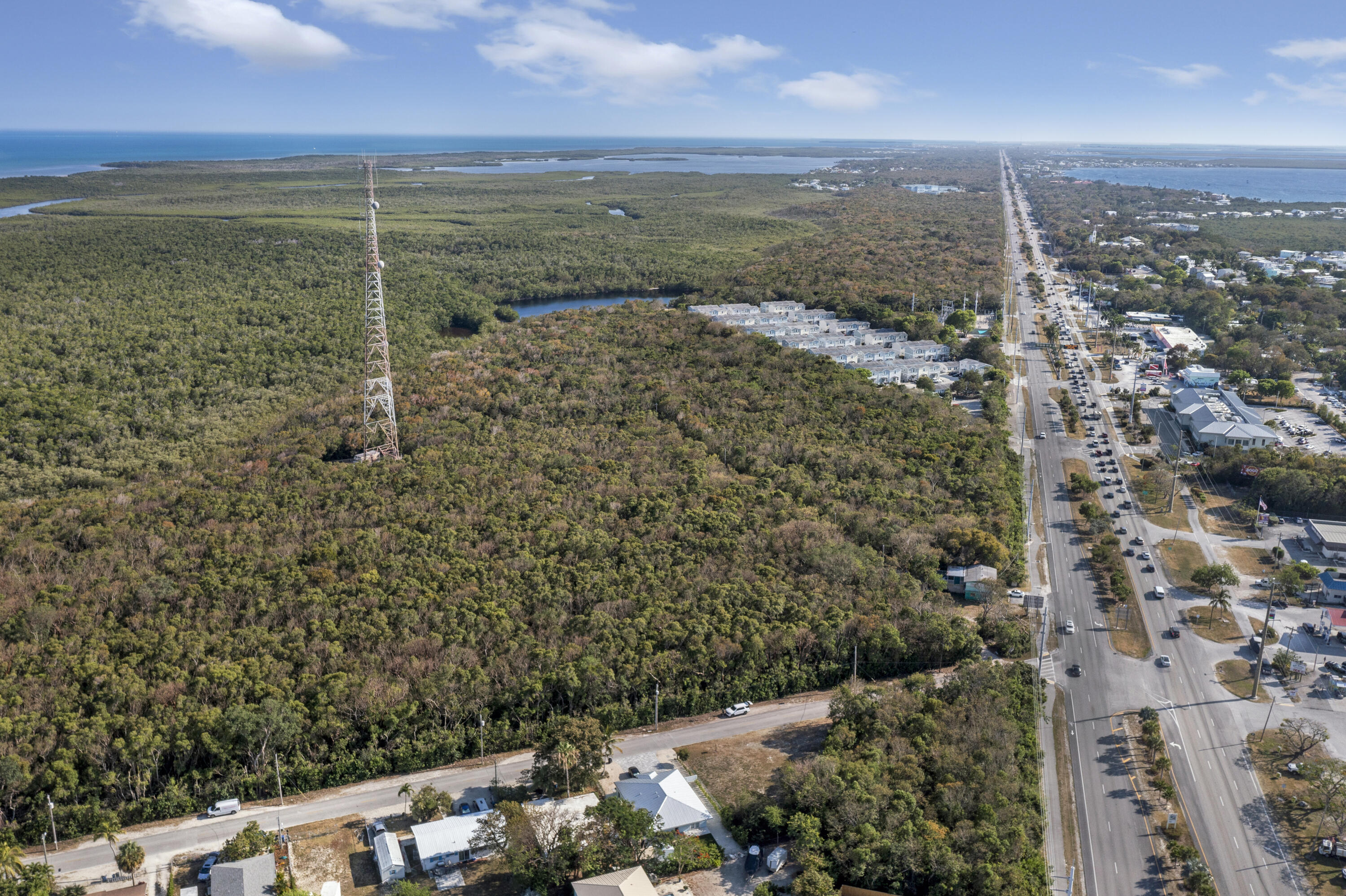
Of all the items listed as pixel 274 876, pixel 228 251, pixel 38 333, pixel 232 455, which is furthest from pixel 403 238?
pixel 274 876

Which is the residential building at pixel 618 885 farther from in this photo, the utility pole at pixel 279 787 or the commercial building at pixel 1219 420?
the commercial building at pixel 1219 420

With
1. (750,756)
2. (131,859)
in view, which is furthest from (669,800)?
(131,859)

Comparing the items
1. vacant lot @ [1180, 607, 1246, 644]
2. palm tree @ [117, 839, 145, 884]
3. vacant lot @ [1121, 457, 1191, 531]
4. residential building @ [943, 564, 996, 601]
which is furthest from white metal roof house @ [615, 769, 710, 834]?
vacant lot @ [1121, 457, 1191, 531]

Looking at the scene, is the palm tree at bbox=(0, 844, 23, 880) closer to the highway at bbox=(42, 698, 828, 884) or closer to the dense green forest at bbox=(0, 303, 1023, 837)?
the highway at bbox=(42, 698, 828, 884)

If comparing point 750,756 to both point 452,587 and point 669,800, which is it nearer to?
point 669,800

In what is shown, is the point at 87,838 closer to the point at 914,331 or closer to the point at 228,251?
the point at 914,331
